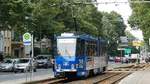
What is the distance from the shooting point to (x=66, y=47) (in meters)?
36.8

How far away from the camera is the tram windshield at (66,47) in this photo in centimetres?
3675

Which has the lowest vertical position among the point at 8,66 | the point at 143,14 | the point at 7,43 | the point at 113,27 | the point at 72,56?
the point at 8,66

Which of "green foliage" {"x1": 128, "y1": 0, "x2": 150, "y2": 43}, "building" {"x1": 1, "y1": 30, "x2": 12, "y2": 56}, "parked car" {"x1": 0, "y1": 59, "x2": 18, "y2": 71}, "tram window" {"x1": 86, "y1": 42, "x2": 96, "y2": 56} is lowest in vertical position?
"parked car" {"x1": 0, "y1": 59, "x2": 18, "y2": 71}

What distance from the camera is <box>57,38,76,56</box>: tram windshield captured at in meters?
36.8

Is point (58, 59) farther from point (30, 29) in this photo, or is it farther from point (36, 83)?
point (30, 29)

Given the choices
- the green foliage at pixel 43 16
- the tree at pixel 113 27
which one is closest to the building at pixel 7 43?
the green foliage at pixel 43 16

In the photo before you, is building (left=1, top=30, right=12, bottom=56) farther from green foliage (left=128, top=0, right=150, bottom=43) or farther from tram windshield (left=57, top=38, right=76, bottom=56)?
tram windshield (left=57, top=38, right=76, bottom=56)

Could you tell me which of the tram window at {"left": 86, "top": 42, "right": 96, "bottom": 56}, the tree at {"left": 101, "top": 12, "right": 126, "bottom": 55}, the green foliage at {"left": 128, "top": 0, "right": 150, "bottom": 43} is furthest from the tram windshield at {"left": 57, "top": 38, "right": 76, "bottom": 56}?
the tree at {"left": 101, "top": 12, "right": 126, "bottom": 55}

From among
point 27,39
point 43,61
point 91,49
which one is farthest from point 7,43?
point 27,39

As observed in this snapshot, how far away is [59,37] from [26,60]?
21659 mm

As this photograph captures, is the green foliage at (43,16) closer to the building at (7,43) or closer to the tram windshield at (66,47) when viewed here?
the tram windshield at (66,47)

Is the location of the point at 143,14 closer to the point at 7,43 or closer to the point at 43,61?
the point at 43,61

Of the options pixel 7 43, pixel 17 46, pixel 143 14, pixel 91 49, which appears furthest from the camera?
pixel 17 46

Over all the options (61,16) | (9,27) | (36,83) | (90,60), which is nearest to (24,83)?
(36,83)
